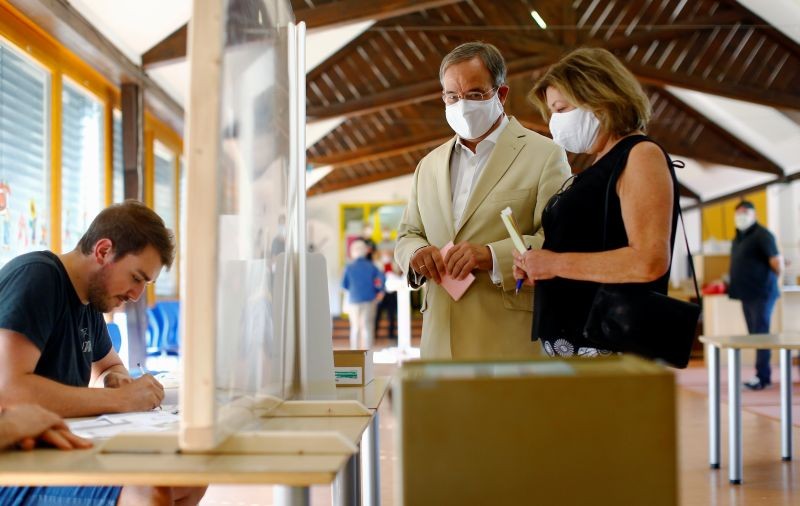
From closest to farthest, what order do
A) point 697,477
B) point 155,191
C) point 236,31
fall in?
point 236,31 → point 697,477 → point 155,191

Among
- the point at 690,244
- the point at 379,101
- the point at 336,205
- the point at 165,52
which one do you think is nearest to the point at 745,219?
the point at 379,101

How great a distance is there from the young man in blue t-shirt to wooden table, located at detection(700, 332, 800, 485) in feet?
8.75

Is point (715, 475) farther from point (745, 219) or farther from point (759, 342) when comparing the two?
point (745, 219)

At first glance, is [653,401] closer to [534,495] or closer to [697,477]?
[534,495]

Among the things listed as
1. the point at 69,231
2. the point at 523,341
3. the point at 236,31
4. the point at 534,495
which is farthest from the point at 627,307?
the point at 69,231

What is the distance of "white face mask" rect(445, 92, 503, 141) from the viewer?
208 centimetres

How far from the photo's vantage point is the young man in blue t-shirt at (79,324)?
1.52 meters

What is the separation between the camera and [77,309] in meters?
1.80

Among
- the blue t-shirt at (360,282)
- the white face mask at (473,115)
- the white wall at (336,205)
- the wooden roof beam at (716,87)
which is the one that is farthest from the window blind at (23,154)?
the white wall at (336,205)

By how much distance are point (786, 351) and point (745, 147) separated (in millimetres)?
8684

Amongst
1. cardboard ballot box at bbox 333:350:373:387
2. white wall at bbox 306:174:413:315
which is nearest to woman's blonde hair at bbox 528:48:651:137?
cardboard ballot box at bbox 333:350:373:387

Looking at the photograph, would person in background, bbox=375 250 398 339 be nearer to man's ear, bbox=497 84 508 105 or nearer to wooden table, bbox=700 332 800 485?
wooden table, bbox=700 332 800 485

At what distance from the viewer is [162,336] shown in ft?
22.0

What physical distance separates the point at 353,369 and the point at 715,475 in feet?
8.21
